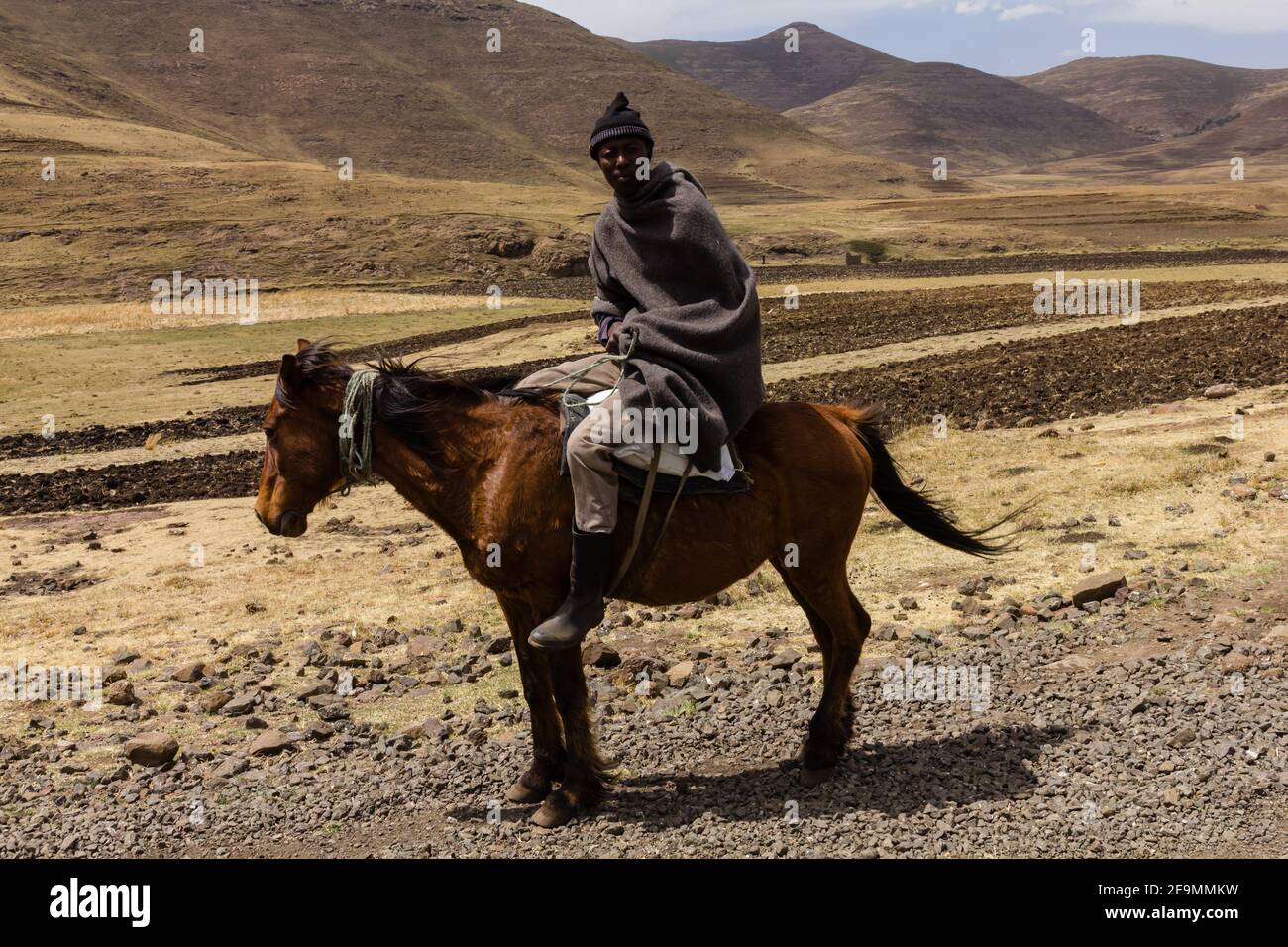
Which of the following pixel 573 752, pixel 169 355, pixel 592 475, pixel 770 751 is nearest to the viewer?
pixel 592 475

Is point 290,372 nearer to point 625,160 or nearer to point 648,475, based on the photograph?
point 648,475

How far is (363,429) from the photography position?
20.2ft

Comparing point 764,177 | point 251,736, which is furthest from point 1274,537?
point 764,177

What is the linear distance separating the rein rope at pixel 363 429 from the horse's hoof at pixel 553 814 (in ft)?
6.39

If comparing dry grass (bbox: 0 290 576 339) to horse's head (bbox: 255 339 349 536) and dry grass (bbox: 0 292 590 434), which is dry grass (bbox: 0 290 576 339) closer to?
dry grass (bbox: 0 292 590 434)

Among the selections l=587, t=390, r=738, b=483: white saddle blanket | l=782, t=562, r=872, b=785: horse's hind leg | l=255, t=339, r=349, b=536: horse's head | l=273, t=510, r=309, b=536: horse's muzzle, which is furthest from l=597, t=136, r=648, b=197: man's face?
l=273, t=510, r=309, b=536: horse's muzzle


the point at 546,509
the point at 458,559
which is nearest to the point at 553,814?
the point at 546,509

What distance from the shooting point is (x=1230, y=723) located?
6.51 metres

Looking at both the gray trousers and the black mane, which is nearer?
the gray trousers

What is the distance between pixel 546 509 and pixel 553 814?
1608mm

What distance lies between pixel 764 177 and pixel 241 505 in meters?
141

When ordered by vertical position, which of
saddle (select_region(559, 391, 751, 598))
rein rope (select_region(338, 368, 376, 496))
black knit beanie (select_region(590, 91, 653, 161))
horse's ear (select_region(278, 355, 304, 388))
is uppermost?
black knit beanie (select_region(590, 91, 653, 161))

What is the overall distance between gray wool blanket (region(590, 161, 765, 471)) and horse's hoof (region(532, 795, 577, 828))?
1947 mm

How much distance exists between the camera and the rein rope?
6113 millimetres
